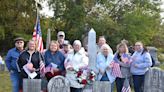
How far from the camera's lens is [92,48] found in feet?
23.2

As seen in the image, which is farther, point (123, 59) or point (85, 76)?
point (123, 59)

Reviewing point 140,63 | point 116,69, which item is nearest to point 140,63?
point 140,63

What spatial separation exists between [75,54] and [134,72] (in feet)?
5.10

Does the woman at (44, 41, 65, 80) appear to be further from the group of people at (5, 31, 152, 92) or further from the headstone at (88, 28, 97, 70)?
the headstone at (88, 28, 97, 70)

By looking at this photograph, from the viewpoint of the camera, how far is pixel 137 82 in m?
8.59

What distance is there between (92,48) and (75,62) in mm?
653

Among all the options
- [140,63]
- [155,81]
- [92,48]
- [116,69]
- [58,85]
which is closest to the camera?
[58,85]

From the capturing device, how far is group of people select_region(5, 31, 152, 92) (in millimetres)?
7586

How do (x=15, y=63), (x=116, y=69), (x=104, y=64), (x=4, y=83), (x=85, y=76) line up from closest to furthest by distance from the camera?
(x=85, y=76)
(x=104, y=64)
(x=116, y=69)
(x=15, y=63)
(x=4, y=83)

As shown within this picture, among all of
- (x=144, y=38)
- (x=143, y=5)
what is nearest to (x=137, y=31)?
(x=144, y=38)

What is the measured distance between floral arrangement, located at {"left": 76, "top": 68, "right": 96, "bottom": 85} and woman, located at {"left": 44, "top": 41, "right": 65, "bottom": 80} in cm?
41

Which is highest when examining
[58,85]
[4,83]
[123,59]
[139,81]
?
[123,59]

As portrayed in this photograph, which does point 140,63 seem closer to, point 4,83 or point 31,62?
point 31,62

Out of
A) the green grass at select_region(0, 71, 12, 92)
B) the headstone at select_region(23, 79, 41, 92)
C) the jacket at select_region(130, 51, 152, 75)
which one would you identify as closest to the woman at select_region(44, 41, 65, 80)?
the headstone at select_region(23, 79, 41, 92)
